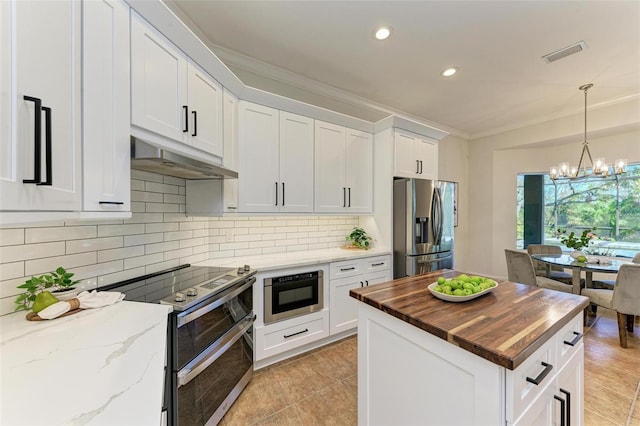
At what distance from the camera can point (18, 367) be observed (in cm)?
71

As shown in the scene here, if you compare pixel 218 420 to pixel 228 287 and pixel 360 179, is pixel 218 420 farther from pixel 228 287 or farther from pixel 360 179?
pixel 360 179

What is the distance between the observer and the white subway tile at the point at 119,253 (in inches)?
62.1

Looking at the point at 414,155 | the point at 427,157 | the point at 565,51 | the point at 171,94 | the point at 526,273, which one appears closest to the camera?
the point at 171,94

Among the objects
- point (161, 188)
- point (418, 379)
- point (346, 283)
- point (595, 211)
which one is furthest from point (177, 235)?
point (595, 211)

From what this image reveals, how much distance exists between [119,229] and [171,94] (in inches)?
38.0

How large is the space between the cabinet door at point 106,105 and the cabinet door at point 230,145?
0.88 m

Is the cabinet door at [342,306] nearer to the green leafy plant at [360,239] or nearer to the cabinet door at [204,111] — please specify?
the green leafy plant at [360,239]

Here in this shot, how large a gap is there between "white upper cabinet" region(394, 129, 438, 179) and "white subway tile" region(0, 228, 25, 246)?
3208 mm

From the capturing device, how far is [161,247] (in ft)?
6.60

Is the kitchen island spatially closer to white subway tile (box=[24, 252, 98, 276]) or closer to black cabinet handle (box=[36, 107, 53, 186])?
black cabinet handle (box=[36, 107, 53, 186])

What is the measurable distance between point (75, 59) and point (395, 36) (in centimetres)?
246

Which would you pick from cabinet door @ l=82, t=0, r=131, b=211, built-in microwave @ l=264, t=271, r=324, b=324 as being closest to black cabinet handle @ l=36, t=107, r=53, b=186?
cabinet door @ l=82, t=0, r=131, b=211

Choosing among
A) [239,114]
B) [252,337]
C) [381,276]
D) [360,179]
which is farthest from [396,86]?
[252,337]

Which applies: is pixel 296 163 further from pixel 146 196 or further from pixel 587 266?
pixel 587 266
